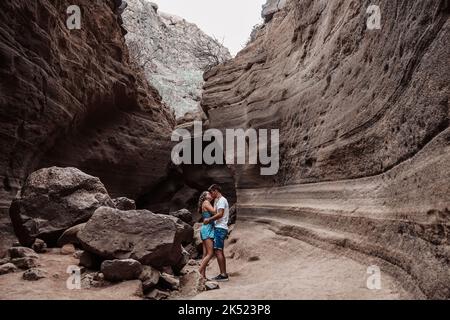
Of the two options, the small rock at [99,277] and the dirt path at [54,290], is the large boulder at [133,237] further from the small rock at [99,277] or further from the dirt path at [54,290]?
the dirt path at [54,290]

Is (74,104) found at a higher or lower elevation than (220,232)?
higher

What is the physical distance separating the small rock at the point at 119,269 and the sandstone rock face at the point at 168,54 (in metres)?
32.7

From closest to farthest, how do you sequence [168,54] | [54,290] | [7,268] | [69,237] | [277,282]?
[54,290] → [277,282] → [7,268] → [69,237] → [168,54]

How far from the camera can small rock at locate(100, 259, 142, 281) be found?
16.3 feet

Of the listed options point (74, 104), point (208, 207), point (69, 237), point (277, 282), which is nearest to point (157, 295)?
point (277, 282)

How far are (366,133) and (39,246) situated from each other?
217 inches

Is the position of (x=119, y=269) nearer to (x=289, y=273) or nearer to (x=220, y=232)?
(x=220, y=232)

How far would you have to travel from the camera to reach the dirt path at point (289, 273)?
12.9 feet

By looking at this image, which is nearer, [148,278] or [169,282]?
[148,278]

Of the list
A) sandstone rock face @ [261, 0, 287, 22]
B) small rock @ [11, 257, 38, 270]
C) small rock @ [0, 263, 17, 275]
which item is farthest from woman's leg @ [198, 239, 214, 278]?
sandstone rock face @ [261, 0, 287, 22]

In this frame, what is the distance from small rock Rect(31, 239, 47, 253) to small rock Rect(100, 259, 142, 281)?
188cm

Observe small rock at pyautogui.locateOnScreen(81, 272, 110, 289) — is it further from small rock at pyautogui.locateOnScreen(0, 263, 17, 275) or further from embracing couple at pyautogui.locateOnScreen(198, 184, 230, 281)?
embracing couple at pyautogui.locateOnScreen(198, 184, 230, 281)

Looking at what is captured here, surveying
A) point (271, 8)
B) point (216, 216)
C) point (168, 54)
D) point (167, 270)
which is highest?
point (168, 54)

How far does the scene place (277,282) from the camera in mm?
4684
